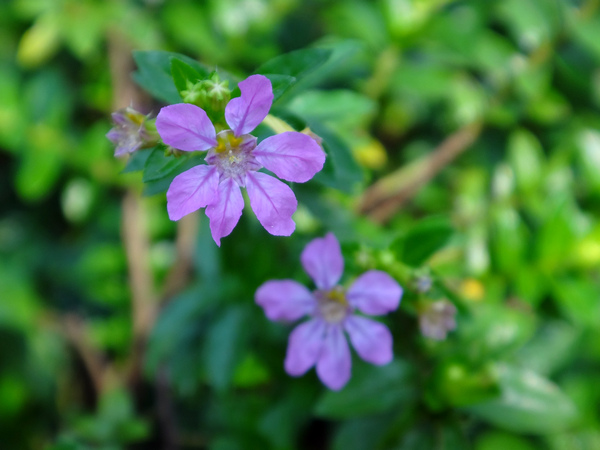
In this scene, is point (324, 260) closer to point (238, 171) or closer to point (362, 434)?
point (238, 171)

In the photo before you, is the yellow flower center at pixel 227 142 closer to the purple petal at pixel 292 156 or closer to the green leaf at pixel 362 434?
the purple petal at pixel 292 156

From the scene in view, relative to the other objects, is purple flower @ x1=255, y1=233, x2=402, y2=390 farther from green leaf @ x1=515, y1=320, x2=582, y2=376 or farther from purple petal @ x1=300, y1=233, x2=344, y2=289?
green leaf @ x1=515, y1=320, x2=582, y2=376

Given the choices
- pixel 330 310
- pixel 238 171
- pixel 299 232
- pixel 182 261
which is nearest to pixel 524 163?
pixel 299 232

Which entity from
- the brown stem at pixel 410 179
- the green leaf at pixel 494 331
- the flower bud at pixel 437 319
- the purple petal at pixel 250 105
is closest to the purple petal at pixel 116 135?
the purple petal at pixel 250 105

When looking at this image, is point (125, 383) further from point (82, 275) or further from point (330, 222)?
point (330, 222)

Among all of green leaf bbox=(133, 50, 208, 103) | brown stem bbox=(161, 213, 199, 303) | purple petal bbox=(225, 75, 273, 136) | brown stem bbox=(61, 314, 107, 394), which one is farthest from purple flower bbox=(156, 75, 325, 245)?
brown stem bbox=(61, 314, 107, 394)
